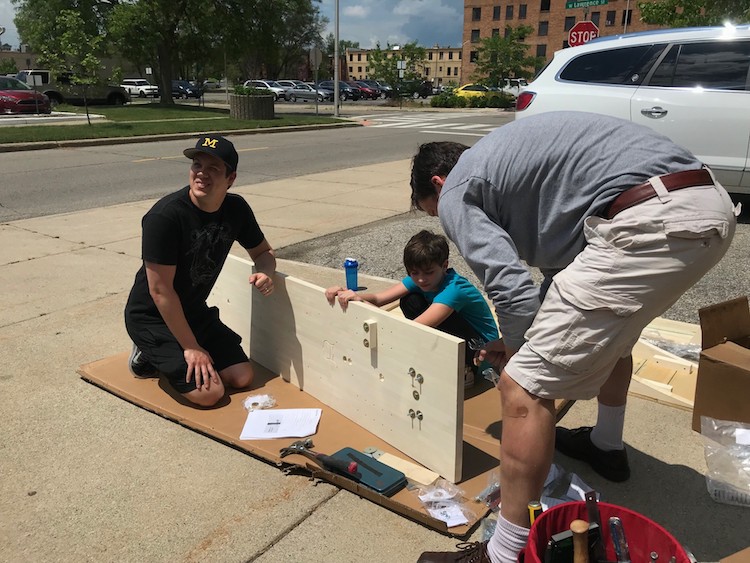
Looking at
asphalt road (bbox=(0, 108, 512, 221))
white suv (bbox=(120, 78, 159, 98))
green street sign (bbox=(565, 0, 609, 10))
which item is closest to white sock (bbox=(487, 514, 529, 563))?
asphalt road (bbox=(0, 108, 512, 221))

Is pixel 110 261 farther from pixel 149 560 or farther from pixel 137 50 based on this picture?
pixel 137 50

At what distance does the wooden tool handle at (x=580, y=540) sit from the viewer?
1695 mm

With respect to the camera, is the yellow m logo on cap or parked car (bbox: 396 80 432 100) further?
parked car (bbox: 396 80 432 100)

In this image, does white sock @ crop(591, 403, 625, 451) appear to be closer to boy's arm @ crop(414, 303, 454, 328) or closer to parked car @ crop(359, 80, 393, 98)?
boy's arm @ crop(414, 303, 454, 328)

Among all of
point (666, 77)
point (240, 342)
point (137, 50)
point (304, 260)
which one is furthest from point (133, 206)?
point (137, 50)

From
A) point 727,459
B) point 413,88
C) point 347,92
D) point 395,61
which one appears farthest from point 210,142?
point 395,61

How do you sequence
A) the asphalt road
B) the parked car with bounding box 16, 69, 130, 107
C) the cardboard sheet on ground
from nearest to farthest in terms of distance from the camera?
the cardboard sheet on ground, the asphalt road, the parked car with bounding box 16, 69, 130, 107

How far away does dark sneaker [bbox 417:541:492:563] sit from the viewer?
6.77 ft

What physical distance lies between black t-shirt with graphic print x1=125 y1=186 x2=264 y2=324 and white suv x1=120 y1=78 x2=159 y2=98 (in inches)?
1920

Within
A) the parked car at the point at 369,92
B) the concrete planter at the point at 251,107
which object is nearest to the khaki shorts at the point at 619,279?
the concrete planter at the point at 251,107

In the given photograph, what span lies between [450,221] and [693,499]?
153 cm

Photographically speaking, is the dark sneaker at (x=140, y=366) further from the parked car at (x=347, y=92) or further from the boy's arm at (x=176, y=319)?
the parked car at (x=347, y=92)

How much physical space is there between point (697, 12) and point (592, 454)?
593 inches

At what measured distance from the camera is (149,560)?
86.8 inches
